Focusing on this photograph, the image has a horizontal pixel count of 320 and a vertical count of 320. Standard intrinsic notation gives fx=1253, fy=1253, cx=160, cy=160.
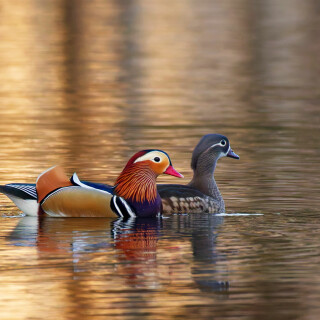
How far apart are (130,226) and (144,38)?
32.7 metres

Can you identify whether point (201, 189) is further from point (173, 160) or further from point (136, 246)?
point (173, 160)

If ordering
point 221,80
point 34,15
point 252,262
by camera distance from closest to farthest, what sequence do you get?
point 252,262 < point 221,80 < point 34,15

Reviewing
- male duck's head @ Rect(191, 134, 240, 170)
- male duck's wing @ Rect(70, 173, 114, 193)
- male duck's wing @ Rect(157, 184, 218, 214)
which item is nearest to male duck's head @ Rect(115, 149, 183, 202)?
male duck's wing @ Rect(70, 173, 114, 193)

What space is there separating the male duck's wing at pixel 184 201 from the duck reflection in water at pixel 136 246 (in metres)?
0.17

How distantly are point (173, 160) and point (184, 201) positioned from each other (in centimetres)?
410

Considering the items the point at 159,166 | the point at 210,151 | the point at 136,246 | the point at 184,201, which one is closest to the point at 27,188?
the point at 159,166

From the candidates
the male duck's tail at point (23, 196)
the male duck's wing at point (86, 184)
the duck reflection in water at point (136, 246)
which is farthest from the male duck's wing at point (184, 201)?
the male duck's tail at point (23, 196)

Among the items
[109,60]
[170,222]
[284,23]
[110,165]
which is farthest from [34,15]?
[170,222]

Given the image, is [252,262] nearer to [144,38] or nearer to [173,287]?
[173,287]

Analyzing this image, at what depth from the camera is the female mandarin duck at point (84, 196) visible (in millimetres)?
13328

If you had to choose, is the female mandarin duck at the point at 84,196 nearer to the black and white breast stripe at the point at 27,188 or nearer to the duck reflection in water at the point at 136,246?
the black and white breast stripe at the point at 27,188

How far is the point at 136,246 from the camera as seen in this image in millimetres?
11805

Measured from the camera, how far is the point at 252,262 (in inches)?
430

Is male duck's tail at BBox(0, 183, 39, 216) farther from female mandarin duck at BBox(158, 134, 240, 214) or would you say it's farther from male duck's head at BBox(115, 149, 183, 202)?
female mandarin duck at BBox(158, 134, 240, 214)
